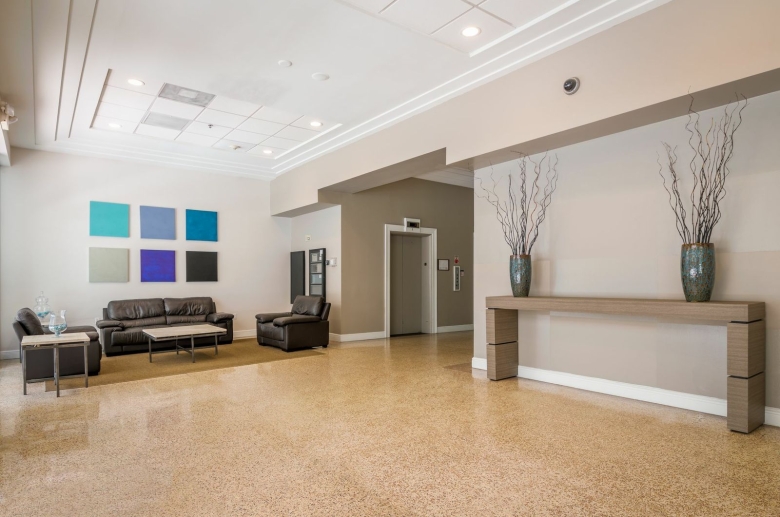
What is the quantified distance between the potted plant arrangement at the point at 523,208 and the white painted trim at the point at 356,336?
415 centimetres

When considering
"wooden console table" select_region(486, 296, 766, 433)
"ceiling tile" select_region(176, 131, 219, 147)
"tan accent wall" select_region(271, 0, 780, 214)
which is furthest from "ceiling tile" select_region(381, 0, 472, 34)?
"ceiling tile" select_region(176, 131, 219, 147)

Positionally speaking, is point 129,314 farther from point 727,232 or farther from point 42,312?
point 727,232

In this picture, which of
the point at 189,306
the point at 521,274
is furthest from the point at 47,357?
the point at 521,274

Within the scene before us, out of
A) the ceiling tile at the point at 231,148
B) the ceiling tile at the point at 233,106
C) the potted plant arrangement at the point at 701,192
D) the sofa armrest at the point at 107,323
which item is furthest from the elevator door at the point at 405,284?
the potted plant arrangement at the point at 701,192

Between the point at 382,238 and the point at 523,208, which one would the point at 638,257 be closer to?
the point at 523,208

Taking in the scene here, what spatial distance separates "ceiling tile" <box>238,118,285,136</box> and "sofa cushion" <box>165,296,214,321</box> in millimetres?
3531

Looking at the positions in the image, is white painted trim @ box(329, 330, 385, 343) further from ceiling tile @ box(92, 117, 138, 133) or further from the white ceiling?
ceiling tile @ box(92, 117, 138, 133)

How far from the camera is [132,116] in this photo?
6988 millimetres

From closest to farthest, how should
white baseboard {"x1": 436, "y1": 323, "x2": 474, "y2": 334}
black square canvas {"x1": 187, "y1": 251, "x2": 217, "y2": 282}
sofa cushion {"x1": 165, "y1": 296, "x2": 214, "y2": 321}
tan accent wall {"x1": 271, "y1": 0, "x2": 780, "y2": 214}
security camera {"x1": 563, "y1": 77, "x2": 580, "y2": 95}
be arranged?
tan accent wall {"x1": 271, "y1": 0, "x2": 780, "y2": 214} → security camera {"x1": 563, "y1": 77, "x2": 580, "y2": 95} → sofa cushion {"x1": 165, "y1": 296, "x2": 214, "y2": 321} → black square canvas {"x1": 187, "y1": 251, "x2": 217, "y2": 282} → white baseboard {"x1": 436, "y1": 323, "x2": 474, "y2": 334}

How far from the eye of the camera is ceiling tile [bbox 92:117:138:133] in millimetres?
7130

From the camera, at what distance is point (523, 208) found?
576cm

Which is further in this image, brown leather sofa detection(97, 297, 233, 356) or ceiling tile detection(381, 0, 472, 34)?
brown leather sofa detection(97, 297, 233, 356)

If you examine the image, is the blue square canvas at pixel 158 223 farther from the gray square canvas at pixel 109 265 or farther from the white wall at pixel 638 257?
the white wall at pixel 638 257

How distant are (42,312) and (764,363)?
30.8 ft
